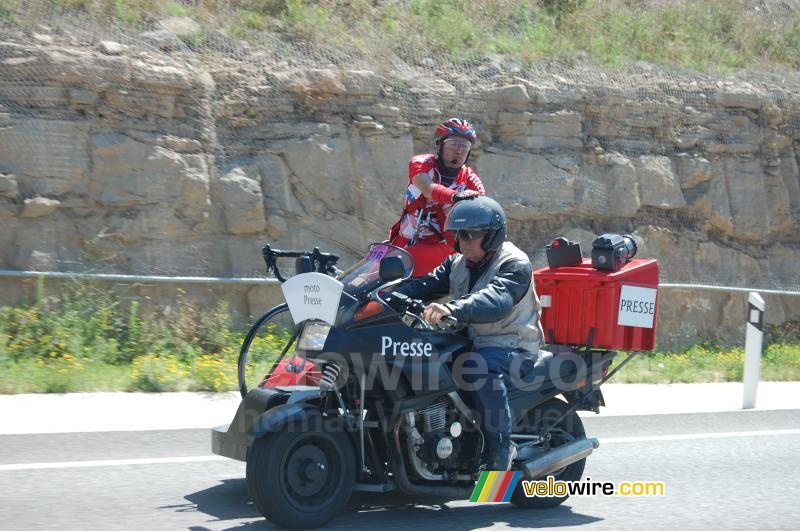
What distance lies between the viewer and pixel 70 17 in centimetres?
1237

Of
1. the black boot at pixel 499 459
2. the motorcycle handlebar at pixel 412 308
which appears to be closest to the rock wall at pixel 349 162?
the motorcycle handlebar at pixel 412 308

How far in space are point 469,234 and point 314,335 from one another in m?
1.14

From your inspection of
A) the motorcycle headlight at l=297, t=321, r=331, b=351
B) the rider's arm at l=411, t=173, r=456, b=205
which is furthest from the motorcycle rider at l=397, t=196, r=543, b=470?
the rider's arm at l=411, t=173, r=456, b=205

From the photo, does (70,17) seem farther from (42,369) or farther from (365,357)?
(365,357)

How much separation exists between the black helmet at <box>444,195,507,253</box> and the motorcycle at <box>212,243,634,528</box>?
44 centimetres

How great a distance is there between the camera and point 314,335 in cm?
568

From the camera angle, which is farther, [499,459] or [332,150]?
[332,150]

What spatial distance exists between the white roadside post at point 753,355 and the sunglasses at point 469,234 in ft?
18.9

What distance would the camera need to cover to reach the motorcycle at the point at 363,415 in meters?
5.32

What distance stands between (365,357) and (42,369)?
16.3ft

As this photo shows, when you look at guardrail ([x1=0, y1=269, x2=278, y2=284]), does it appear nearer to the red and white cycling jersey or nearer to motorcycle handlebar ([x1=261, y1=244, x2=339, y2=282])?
the red and white cycling jersey

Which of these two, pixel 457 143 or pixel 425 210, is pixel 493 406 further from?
pixel 457 143

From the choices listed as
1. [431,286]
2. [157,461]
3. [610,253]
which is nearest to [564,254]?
[610,253]

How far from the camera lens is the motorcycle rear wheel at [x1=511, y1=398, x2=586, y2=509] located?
6336 millimetres
